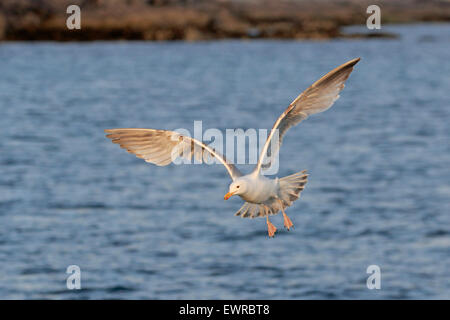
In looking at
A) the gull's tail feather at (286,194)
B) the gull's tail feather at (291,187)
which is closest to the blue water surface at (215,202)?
the gull's tail feather at (286,194)

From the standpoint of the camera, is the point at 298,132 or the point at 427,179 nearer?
the point at 427,179

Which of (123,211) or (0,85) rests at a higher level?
(0,85)

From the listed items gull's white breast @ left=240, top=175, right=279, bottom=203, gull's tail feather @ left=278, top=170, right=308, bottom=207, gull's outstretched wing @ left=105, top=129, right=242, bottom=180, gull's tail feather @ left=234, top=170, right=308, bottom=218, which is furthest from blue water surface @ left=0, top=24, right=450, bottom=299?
gull's white breast @ left=240, top=175, right=279, bottom=203

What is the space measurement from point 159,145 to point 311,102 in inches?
94.1

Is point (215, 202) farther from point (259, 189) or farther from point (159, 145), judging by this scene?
point (259, 189)

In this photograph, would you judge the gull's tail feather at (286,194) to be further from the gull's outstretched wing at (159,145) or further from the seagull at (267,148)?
the gull's outstretched wing at (159,145)

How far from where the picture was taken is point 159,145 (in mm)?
13016

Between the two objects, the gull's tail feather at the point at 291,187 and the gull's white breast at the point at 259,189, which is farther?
the gull's tail feather at the point at 291,187

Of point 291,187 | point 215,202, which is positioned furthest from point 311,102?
point 215,202

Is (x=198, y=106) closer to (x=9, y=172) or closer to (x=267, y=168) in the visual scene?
(x=9, y=172)

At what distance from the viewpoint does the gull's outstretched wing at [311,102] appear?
12.1 metres

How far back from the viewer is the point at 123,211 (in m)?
47.5
